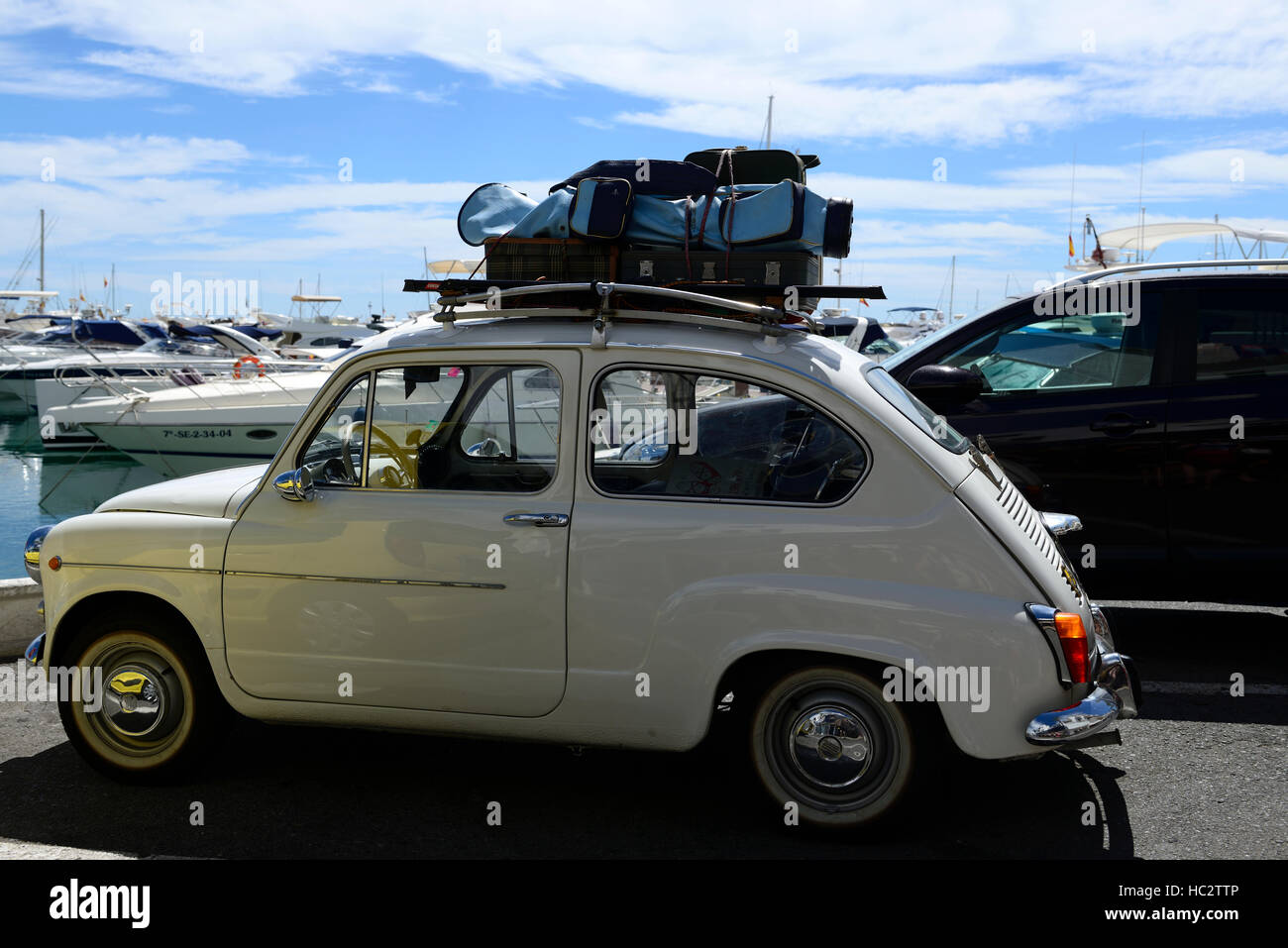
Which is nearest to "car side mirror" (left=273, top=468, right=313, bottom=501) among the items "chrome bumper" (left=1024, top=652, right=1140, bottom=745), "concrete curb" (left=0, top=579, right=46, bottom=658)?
"chrome bumper" (left=1024, top=652, right=1140, bottom=745)

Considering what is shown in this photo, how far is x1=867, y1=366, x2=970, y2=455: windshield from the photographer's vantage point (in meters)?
4.28

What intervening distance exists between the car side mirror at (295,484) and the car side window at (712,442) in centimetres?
108

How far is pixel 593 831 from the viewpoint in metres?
4.26

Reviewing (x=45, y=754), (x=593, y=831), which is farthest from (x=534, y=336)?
(x=45, y=754)

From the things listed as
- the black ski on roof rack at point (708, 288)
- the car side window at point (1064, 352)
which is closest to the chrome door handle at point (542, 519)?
the black ski on roof rack at point (708, 288)

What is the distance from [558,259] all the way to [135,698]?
93.9 inches

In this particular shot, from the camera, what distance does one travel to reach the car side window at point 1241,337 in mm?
6199

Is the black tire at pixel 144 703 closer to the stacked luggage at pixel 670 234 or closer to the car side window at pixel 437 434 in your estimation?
the car side window at pixel 437 434

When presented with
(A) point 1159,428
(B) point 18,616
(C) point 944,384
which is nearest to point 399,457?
(C) point 944,384

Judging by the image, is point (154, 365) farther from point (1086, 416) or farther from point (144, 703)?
point (1086, 416)

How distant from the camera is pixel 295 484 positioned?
4.38 meters
